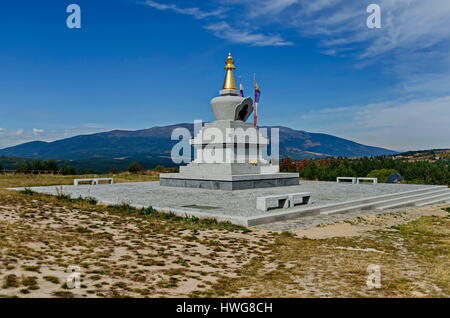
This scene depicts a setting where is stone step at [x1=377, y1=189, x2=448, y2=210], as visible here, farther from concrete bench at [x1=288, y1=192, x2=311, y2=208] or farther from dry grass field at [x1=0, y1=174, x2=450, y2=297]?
dry grass field at [x1=0, y1=174, x2=450, y2=297]

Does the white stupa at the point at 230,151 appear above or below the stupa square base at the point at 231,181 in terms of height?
above

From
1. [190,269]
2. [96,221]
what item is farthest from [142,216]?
[190,269]

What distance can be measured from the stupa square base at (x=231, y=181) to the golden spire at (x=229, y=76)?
19.8ft

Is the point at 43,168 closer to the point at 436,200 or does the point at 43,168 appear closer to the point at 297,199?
the point at 297,199

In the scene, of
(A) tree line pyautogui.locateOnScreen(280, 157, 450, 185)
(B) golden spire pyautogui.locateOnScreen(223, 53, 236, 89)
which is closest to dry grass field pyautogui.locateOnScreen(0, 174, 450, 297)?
(B) golden spire pyautogui.locateOnScreen(223, 53, 236, 89)

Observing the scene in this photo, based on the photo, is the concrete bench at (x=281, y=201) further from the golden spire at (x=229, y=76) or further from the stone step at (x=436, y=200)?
the golden spire at (x=229, y=76)

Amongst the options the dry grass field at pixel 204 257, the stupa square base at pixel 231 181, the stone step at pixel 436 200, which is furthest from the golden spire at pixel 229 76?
the dry grass field at pixel 204 257

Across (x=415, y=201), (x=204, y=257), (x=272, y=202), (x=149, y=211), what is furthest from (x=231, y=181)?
(x=204, y=257)

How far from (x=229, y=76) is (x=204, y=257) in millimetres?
17072

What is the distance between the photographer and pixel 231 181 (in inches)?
685

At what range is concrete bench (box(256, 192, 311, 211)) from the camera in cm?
1123

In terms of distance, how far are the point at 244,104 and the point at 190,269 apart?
17.0m

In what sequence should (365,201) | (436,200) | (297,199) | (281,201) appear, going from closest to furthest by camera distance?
(281,201) < (297,199) < (365,201) < (436,200)

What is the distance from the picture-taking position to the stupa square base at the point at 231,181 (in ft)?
58.0
